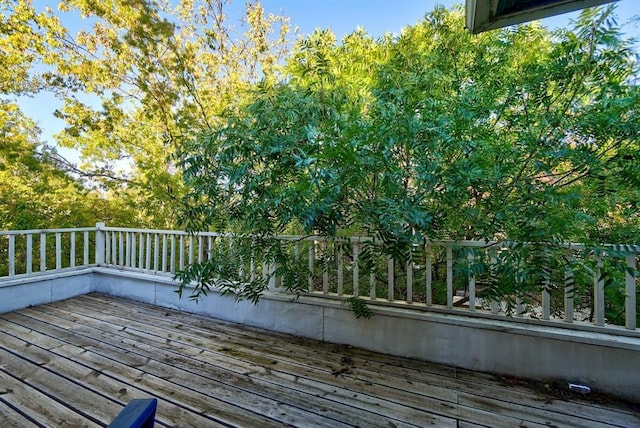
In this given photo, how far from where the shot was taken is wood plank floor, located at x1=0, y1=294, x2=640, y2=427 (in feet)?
6.06

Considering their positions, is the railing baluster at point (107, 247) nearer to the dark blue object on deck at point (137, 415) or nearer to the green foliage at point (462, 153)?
the green foliage at point (462, 153)

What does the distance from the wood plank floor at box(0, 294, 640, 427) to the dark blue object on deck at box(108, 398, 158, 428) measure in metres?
1.28

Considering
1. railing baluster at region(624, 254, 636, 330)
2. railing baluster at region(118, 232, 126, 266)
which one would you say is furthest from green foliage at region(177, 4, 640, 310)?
railing baluster at region(118, 232, 126, 266)

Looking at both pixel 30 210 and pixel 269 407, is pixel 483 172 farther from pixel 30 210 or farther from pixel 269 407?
pixel 30 210

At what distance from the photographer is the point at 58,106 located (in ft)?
17.0

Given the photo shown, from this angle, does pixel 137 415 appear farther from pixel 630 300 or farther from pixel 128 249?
pixel 128 249

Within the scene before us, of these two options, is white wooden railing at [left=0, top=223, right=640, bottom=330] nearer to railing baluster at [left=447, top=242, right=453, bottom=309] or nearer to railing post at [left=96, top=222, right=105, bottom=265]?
railing baluster at [left=447, top=242, right=453, bottom=309]

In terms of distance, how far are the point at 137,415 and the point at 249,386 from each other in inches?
65.4

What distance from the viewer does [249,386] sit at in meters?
2.18

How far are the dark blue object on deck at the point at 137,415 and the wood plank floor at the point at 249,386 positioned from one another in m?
1.28

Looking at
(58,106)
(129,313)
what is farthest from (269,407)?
(58,106)

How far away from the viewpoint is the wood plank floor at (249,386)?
1.85 meters

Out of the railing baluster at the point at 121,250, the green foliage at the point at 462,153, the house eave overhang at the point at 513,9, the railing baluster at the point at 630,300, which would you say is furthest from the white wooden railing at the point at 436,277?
the house eave overhang at the point at 513,9

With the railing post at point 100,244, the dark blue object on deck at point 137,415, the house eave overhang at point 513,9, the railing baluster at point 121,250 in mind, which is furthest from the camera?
the railing post at point 100,244
